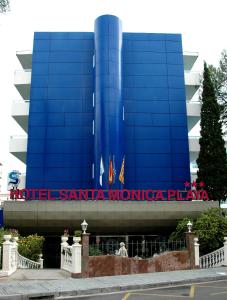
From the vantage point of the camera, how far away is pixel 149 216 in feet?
107

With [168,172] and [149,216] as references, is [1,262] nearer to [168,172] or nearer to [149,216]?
[149,216]

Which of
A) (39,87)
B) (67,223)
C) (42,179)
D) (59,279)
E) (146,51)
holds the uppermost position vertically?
(146,51)

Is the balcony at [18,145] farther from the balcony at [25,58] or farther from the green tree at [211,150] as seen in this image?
the green tree at [211,150]

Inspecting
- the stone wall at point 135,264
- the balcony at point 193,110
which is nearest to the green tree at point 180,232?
the stone wall at point 135,264

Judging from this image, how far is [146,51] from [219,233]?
77.3 ft

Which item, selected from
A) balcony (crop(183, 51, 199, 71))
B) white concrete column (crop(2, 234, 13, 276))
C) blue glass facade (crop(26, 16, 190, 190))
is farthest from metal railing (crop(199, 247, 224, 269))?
balcony (crop(183, 51, 199, 71))

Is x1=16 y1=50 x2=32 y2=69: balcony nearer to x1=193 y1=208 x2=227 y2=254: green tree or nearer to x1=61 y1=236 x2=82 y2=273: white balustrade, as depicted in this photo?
x1=193 y1=208 x2=227 y2=254: green tree

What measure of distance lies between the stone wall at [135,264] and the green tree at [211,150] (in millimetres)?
14005

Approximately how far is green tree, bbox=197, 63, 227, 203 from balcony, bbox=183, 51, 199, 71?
18.3 feet

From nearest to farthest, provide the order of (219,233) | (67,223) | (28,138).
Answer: (219,233)
(67,223)
(28,138)

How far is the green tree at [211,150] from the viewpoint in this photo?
3681 centimetres

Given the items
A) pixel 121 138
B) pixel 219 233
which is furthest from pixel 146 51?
pixel 219 233

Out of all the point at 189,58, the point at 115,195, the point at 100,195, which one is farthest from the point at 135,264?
the point at 189,58

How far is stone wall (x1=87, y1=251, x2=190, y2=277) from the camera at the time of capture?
20406 millimetres
